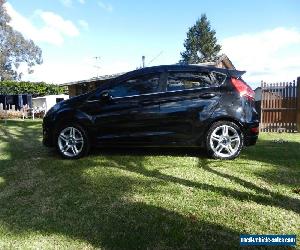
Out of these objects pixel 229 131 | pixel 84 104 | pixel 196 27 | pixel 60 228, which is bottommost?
pixel 60 228

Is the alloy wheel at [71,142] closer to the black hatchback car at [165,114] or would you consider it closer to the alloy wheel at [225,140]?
the black hatchback car at [165,114]

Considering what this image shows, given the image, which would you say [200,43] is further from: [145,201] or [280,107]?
[145,201]

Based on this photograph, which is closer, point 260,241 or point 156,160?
point 260,241

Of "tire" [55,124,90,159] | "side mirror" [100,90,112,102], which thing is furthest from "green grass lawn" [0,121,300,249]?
"side mirror" [100,90,112,102]

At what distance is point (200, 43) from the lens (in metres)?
74.4

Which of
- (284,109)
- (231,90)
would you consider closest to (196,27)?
(284,109)

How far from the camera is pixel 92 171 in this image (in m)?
6.63

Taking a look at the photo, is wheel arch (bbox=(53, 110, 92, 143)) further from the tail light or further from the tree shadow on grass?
the tail light

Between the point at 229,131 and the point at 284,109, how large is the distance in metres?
9.22

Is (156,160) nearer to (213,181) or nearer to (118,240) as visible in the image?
(213,181)

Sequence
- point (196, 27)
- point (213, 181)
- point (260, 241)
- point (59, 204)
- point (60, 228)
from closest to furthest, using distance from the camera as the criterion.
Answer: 1. point (260, 241)
2. point (60, 228)
3. point (59, 204)
4. point (213, 181)
5. point (196, 27)

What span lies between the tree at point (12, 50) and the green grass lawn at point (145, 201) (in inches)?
2080

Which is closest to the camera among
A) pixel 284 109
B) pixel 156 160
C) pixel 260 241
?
pixel 260 241

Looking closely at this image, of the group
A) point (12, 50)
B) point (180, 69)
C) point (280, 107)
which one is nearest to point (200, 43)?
point (12, 50)
